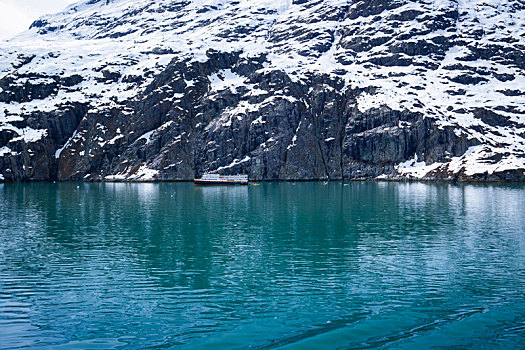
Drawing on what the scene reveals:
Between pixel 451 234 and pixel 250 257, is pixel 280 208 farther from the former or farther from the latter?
pixel 250 257

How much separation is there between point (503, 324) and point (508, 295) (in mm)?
6598

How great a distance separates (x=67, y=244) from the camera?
54.6 m

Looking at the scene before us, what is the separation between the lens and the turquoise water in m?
26.3

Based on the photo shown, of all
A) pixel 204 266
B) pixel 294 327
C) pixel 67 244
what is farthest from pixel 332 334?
pixel 67 244

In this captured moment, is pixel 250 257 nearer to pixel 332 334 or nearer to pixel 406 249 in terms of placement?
pixel 406 249

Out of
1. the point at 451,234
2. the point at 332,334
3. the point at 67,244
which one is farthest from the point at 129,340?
the point at 451,234

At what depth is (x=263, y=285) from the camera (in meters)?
36.8

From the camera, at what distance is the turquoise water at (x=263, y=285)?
2634 cm

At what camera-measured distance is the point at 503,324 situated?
27.8 m

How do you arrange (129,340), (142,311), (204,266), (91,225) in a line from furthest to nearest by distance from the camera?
1. (91,225)
2. (204,266)
3. (142,311)
4. (129,340)

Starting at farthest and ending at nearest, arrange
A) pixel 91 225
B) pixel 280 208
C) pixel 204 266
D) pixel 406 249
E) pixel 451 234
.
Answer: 1. pixel 280 208
2. pixel 91 225
3. pixel 451 234
4. pixel 406 249
5. pixel 204 266

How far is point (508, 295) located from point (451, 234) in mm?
28608

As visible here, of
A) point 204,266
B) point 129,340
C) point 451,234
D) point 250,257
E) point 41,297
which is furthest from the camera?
point 451,234

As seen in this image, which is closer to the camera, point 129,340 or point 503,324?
point 129,340
